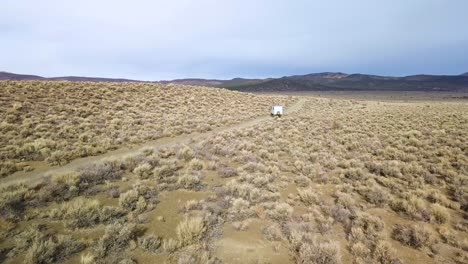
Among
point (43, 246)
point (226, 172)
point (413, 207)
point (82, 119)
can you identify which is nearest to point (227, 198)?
point (226, 172)

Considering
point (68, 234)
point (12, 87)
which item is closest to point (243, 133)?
point (68, 234)

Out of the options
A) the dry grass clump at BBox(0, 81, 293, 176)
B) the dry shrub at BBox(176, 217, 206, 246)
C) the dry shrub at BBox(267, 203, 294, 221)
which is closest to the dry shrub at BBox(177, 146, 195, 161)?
the dry grass clump at BBox(0, 81, 293, 176)

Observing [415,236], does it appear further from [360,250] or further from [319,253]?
[319,253]

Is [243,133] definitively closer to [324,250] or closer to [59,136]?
[59,136]

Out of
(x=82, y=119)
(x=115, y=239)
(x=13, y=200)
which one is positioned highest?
(x=82, y=119)

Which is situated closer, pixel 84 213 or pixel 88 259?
pixel 88 259

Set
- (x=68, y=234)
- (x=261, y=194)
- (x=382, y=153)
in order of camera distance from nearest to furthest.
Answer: (x=68, y=234) < (x=261, y=194) < (x=382, y=153)
